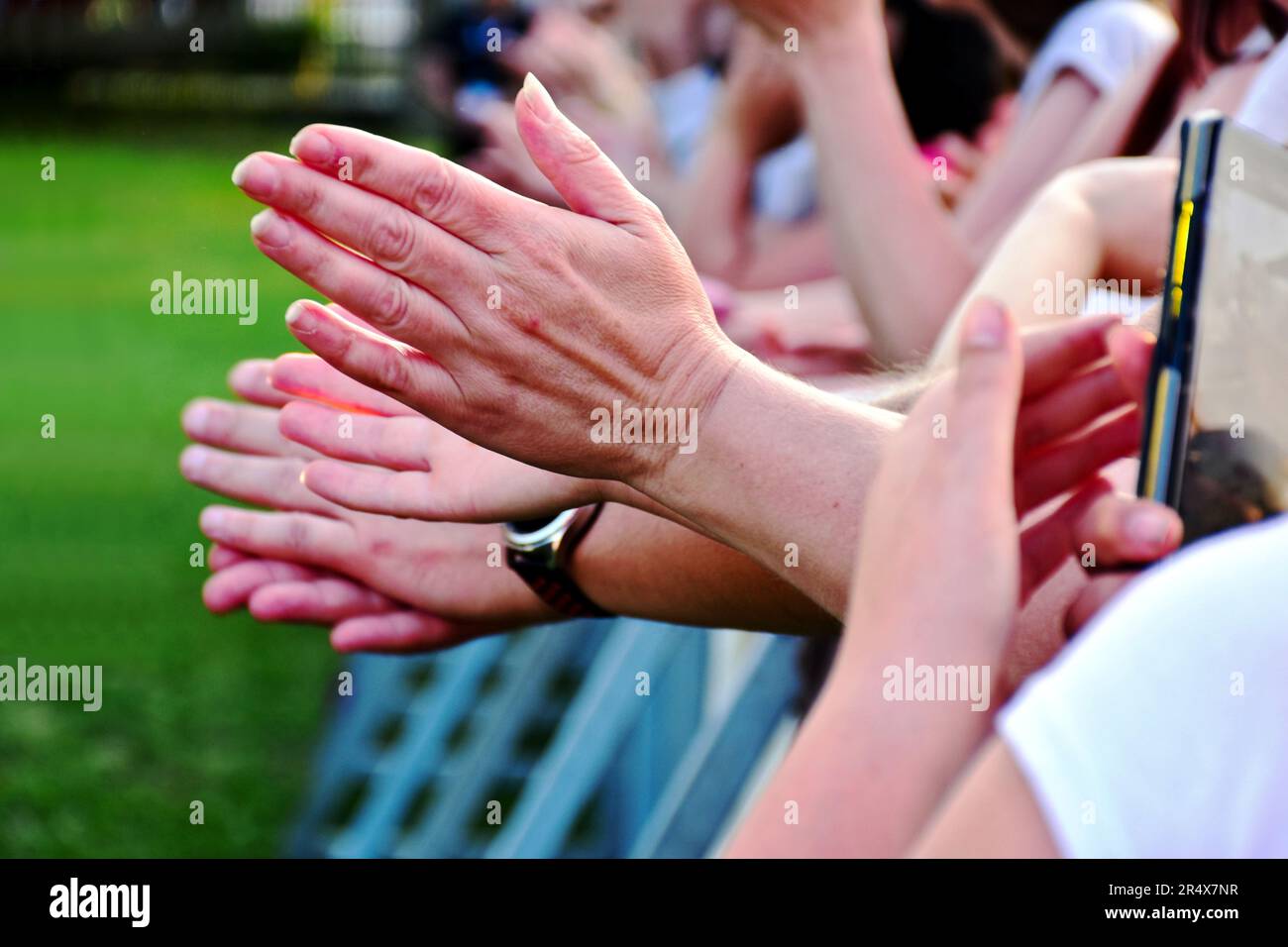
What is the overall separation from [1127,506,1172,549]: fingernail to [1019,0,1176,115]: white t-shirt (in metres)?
1.71

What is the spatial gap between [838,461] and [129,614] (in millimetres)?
3454

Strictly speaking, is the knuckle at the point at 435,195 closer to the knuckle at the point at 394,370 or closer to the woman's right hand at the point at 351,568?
the knuckle at the point at 394,370

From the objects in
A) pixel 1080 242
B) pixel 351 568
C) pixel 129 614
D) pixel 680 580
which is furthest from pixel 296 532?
pixel 129 614

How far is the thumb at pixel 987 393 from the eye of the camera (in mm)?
694

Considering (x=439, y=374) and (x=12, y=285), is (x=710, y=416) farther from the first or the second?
(x=12, y=285)

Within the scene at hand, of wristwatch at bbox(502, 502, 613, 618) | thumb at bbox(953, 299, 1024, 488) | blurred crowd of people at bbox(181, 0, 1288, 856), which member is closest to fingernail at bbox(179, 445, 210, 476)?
blurred crowd of people at bbox(181, 0, 1288, 856)

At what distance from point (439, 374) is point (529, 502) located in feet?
0.75

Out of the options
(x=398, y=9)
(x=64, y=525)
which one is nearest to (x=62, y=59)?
(x=398, y=9)

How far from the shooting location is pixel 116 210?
12.3 metres

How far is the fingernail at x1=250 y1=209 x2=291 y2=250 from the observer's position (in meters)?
0.99

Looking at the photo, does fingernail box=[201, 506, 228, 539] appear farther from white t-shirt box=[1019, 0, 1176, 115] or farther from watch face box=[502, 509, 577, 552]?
white t-shirt box=[1019, 0, 1176, 115]
